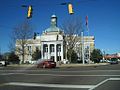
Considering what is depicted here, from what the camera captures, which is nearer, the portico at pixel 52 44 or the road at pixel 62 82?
the road at pixel 62 82

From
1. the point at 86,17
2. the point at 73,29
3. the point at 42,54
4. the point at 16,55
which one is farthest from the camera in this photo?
the point at 42,54

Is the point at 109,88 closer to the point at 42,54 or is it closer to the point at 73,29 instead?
the point at 73,29

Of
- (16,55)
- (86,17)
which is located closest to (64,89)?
(86,17)

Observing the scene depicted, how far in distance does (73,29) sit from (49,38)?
38.9 metres

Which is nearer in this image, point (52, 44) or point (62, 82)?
point (62, 82)

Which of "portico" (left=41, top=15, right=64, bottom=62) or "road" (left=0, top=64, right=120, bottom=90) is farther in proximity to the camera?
"portico" (left=41, top=15, right=64, bottom=62)

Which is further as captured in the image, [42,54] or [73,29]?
[42,54]

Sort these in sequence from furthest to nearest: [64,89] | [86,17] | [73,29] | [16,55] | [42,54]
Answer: [42,54]
[16,55]
[73,29]
[86,17]
[64,89]

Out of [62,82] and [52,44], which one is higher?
[52,44]

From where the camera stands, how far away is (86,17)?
6209cm

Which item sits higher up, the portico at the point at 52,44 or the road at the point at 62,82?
the portico at the point at 52,44

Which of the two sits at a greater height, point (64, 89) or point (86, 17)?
point (86, 17)

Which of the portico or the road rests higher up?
the portico

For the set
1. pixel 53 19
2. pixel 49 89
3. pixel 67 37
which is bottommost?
pixel 49 89
